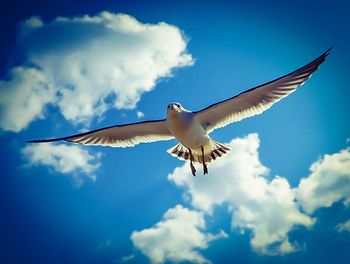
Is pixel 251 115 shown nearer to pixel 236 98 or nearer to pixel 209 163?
pixel 236 98

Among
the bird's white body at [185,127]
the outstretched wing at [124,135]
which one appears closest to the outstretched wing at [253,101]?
the bird's white body at [185,127]

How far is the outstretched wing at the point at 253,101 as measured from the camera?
10.1 metres

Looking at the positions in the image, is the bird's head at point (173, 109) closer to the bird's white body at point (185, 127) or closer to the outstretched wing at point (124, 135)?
the bird's white body at point (185, 127)

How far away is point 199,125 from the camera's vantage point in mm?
10820

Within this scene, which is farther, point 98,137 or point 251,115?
point 98,137

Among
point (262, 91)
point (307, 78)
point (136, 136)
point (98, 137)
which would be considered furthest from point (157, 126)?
point (307, 78)

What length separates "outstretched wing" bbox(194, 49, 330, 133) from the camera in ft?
33.0

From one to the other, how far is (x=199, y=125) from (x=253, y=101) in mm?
1281

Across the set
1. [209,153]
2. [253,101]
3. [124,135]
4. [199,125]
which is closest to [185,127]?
[199,125]

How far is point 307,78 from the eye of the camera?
395 inches

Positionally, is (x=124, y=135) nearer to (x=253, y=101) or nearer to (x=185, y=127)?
(x=185, y=127)

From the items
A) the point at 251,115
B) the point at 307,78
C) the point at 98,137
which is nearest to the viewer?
the point at 307,78

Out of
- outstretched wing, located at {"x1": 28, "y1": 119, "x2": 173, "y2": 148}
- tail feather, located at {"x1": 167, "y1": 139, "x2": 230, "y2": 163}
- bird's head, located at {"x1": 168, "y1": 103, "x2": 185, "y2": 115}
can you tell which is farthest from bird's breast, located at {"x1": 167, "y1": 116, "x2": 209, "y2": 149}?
outstretched wing, located at {"x1": 28, "y1": 119, "x2": 173, "y2": 148}

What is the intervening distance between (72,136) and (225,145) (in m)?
3.54
